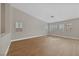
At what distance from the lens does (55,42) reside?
2178 millimetres

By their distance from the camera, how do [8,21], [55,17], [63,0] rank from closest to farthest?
[63,0], [8,21], [55,17]

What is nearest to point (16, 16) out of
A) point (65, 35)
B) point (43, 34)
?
point (43, 34)

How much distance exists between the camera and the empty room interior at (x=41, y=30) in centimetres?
204

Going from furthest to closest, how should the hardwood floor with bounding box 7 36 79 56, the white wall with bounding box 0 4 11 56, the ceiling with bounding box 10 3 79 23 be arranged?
the hardwood floor with bounding box 7 36 79 56 → the ceiling with bounding box 10 3 79 23 → the white wall with bounding box 0 4 11 56

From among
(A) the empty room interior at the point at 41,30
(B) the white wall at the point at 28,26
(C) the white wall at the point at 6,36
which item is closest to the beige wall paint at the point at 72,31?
(A) the empty room interior at the point at 41,30

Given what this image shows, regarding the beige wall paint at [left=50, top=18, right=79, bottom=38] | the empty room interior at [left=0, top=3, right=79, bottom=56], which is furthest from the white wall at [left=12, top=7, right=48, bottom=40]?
the beige wall paint at [left=50, top=18, right=79, bottom=38]

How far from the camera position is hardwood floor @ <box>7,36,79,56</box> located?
214cm

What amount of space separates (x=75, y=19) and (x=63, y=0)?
Answer: 51 centimetres

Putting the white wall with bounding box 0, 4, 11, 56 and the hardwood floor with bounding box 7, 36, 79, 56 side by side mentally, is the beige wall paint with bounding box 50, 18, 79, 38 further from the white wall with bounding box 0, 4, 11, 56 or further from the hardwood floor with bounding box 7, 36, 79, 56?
the white wall with bounding box 0, 4, 11, 56

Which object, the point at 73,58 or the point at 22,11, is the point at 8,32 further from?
the point at 73,58

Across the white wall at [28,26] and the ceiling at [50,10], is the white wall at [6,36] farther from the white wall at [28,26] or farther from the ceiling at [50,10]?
the ceiling at [50,10]

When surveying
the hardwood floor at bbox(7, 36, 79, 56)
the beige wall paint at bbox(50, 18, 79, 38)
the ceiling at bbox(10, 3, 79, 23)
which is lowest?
the hardwood floor at bbox(7, 36, 79, 56)

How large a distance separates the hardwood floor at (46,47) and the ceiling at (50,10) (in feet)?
1.33

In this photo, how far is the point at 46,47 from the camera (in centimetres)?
222
